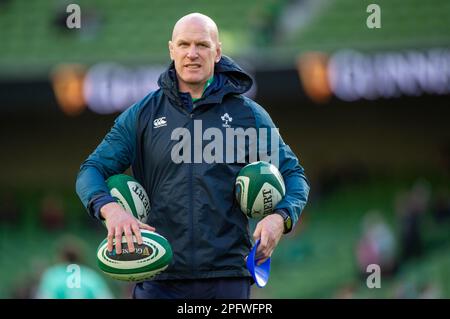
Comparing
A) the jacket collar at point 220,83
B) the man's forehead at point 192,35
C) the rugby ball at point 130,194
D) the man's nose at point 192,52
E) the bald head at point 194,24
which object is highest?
the bald head at point 194,24

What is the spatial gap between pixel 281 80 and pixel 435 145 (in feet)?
10.5

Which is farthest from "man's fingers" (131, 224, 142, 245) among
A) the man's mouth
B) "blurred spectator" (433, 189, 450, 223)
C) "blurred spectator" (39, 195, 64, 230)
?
"blurred spectator" (39, 195, 64, 230)

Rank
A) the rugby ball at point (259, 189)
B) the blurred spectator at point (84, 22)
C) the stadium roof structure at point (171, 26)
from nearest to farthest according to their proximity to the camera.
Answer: the rugby ball at point (259, 189) → the stadium roof structure at point (171, 26) → the blurred spectator at point (84, 22)

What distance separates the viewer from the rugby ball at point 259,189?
5109 millimetres

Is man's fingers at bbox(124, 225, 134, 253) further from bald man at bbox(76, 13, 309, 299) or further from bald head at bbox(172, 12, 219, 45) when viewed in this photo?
bald head at bbox(172, 12, 219, 45)

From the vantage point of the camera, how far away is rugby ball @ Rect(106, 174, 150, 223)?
5.15m

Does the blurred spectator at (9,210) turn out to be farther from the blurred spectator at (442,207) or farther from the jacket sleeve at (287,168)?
the jacket sleeve at (287,168)

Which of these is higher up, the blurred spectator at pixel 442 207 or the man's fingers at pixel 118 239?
the blurred spectator at pixel 442 207

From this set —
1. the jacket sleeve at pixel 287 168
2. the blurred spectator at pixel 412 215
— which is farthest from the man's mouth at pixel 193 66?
the blurred spectator at pixel 412 215

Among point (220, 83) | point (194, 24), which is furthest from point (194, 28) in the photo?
point (220, 83)

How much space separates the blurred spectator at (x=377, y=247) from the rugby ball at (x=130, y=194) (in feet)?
29.5

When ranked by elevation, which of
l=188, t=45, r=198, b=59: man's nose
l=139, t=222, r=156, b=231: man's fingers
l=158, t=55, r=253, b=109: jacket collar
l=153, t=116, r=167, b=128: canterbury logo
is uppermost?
l=188, t=45, r=198, b=59: man's nose
